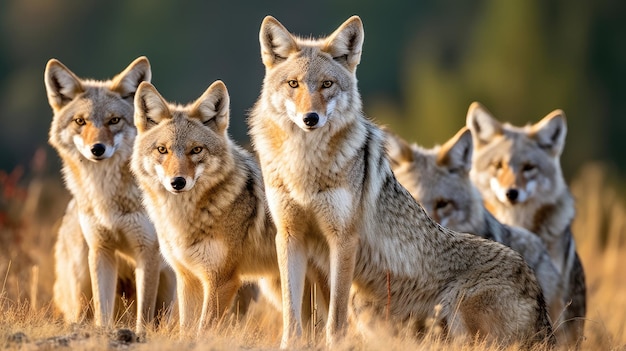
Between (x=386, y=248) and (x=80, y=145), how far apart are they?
2575mm

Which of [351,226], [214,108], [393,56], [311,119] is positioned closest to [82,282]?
[214,108]

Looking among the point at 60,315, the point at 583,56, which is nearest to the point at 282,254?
the point at 60,315

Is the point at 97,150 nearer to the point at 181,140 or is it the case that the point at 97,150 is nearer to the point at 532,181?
the point at 181,140

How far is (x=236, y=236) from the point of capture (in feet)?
21.5

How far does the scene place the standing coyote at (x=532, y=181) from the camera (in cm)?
941

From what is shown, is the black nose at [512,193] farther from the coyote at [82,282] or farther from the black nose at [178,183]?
the black nose at [178,183]

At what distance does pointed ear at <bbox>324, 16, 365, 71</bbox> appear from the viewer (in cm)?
649

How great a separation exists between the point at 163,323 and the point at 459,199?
357cm

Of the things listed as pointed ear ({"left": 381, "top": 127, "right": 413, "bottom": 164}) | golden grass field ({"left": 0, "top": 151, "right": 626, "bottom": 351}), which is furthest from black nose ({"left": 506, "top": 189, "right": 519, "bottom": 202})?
golden grass field ({"left": 0, "top": 151, "right": 626, "bottom": 351})

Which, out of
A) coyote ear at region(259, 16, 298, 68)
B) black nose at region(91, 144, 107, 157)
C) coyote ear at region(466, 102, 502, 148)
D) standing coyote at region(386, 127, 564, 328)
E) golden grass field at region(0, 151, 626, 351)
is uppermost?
coyote ear at region(259, 16, 298, 68)

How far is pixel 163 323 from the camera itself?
6.29 m

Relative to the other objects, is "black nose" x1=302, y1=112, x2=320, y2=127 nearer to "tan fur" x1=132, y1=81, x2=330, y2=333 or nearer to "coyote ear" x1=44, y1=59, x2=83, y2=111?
"tan fur" x1=132, y1=81, x2=330, y2=333

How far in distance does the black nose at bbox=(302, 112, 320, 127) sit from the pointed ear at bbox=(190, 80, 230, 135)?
1010 millimetres

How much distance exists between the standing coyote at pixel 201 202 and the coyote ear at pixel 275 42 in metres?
0.48
